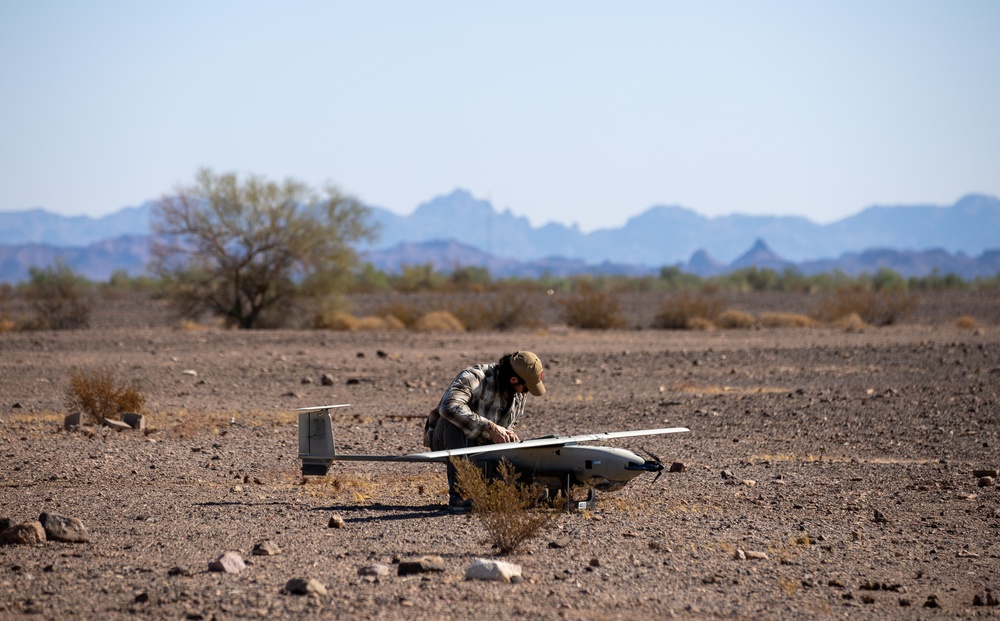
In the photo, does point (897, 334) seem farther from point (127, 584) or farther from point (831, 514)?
point (127, 584)

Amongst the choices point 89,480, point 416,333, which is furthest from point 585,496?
point 416,333

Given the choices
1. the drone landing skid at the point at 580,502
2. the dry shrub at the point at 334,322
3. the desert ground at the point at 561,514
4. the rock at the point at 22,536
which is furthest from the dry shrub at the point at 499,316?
the rock at the point at 22,536

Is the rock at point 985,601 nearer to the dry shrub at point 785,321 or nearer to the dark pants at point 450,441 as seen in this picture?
the dark pants at point 450,441

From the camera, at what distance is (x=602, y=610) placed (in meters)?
7.03

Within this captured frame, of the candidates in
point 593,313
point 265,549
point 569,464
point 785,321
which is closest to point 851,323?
point 785,321

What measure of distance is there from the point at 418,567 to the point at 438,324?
29.9 meters

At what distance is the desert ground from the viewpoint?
24.0 ft

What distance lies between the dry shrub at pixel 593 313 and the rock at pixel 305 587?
3242 centimetres

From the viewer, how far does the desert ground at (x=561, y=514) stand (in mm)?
7328

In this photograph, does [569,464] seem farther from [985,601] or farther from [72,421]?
[72,421]

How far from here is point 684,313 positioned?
41219 millimetres

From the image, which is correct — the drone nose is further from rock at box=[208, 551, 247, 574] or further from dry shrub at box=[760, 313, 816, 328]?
dry shrub at box=[760, 313, 816, 328]

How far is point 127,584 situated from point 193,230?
31.2 meters

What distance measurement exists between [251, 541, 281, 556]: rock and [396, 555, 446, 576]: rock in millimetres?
1031
